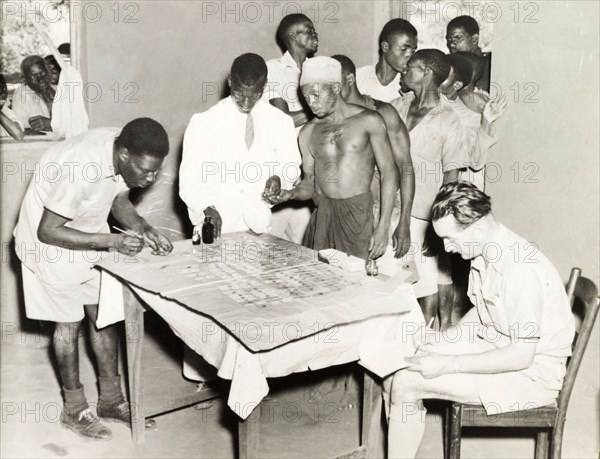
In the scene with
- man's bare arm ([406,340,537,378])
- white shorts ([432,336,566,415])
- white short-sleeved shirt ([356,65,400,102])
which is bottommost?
white shorts ([432,336,566,415])

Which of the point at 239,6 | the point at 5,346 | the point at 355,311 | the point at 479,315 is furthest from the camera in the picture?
the point at 239,6

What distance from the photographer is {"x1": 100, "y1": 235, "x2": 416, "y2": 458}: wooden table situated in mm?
3125

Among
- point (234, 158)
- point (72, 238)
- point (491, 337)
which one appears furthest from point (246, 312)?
point (234, 158)

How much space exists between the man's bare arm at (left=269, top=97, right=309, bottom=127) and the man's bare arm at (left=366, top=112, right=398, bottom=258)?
1.12 m

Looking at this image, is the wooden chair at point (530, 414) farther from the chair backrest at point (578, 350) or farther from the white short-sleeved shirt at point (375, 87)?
the white short-sleeved shirt at point (375, 87)

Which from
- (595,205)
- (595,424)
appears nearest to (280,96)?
(595,205)

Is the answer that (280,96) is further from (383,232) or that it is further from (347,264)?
(347,264)

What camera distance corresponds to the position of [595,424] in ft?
14.9

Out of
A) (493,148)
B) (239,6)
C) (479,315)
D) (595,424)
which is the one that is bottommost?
(595,424)

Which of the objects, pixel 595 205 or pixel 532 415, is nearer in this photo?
pixel 532 415

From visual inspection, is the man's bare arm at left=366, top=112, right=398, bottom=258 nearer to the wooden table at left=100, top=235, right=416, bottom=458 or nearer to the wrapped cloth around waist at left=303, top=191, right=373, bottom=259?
the wrapped cloth around waist at left=303, top=191, right=373, bottom=259

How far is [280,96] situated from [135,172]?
7.03 feet

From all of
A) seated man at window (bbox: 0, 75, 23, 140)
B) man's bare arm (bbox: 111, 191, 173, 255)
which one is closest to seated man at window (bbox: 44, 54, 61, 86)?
seated man at window (bbox: 0, 75, 23, 140)

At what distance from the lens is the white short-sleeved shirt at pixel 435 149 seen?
17.4 ft
